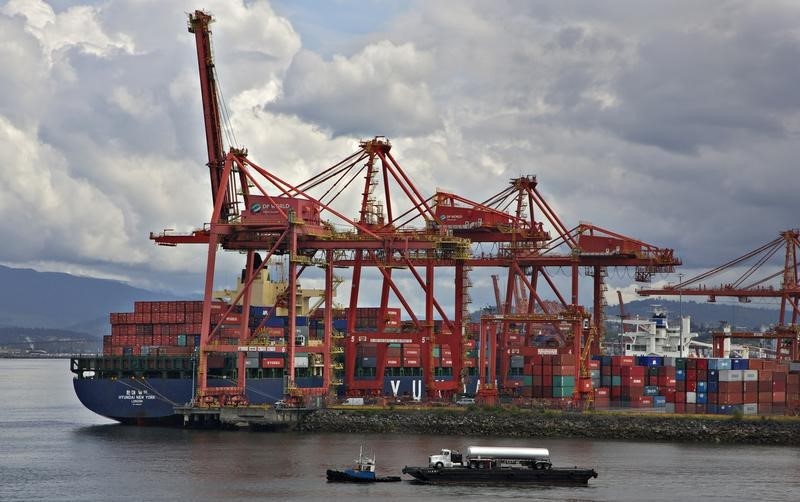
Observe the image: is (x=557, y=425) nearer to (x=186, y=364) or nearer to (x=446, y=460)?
(x=446, y=460)

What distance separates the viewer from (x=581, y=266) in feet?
376

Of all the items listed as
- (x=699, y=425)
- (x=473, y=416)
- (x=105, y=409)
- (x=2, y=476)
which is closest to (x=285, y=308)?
(x=105, y=409)

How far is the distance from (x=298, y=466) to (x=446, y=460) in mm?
8222

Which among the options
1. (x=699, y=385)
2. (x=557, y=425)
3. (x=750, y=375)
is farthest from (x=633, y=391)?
(x=557, y=425)

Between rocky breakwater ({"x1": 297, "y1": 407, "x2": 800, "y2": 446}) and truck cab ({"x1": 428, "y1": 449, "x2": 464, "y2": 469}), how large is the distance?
1859 centimetres

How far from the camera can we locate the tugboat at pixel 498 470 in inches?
2581

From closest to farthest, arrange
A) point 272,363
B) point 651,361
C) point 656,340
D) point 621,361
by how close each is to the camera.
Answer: point 272,363 < point 621,361 < point 651,361 < point 656,340

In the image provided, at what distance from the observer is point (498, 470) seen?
66062 millimetres

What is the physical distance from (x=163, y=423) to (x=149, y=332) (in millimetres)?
7655

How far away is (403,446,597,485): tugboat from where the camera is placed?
65562 millimetres

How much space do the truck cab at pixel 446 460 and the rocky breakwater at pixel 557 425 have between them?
18591mm

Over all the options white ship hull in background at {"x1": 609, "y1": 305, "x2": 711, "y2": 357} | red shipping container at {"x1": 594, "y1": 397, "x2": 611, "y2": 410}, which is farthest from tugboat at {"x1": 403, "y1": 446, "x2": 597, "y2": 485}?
white ship hull in background at {"x1": 609, "y1": 305, "x2": 711, "y2": 357}

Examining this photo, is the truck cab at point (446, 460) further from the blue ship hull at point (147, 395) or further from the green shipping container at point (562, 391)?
the blue ship hull at point (147, 395)

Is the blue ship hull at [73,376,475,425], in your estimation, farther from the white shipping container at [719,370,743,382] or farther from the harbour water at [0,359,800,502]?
the white shipping container at [719,370,743,382]
